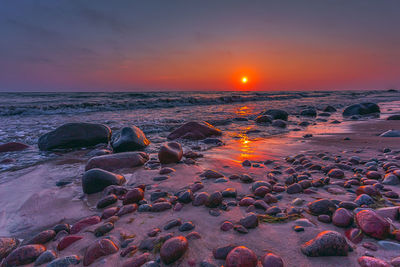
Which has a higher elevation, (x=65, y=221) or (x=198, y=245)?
(x=198, y=245)

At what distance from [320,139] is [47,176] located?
5.32 meters

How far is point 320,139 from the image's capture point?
4.58 metres

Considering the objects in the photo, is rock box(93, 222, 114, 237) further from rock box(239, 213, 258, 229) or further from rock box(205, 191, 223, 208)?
rock box(239, 213, 258, 229)

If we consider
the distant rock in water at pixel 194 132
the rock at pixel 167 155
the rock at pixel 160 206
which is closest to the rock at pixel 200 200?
the rock at pixel 160 206

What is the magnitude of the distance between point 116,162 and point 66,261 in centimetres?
200

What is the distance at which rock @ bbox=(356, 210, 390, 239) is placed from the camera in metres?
1.13

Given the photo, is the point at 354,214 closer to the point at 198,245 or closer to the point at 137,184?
the point at 198,245

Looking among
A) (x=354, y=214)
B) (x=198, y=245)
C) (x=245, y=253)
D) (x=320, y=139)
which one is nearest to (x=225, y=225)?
(x=198, y=245)

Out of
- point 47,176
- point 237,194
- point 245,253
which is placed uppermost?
point 245,253

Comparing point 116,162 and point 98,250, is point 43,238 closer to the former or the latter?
point 98,250

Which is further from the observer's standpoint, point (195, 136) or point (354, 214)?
point (195, 136)

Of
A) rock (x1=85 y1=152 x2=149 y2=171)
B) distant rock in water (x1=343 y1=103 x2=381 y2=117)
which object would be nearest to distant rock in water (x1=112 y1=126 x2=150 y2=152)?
rock (x1=85 y1=152 x2=149 y2=171)

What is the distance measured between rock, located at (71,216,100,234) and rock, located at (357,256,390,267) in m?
1.76

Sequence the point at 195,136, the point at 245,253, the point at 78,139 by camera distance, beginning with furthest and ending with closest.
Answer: the point at 195,136 < the point at 78,139 < the point at 245,253
